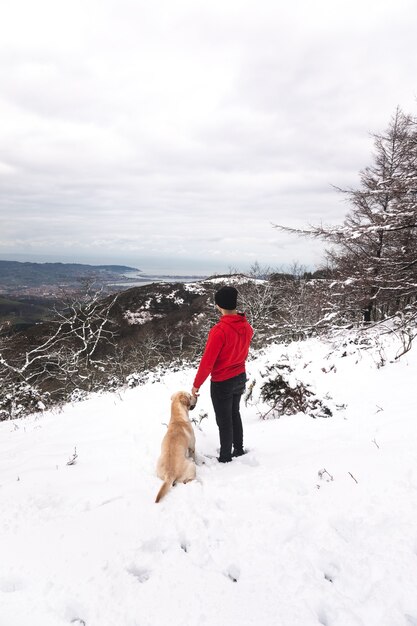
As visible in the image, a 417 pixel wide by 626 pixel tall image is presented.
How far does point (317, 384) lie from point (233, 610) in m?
5.15

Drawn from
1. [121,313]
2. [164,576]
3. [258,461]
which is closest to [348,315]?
[258,461]

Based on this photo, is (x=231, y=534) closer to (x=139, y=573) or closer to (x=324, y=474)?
(x=139, y=573)

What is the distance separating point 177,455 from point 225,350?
1.36 metres

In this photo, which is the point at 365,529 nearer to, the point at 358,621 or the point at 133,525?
the point at 358,621

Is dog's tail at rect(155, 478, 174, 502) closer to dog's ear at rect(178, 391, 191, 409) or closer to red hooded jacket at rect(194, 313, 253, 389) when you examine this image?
red hooded jacket at rect(194, 313, 253, 389)

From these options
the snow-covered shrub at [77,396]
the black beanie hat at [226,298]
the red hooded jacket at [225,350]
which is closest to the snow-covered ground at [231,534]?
the red hooded jacket at [225,350]

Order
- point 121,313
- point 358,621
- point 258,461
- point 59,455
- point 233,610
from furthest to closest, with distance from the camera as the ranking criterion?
point 121,313
point 59,455
point 258,461
point 233,610
point 358,621

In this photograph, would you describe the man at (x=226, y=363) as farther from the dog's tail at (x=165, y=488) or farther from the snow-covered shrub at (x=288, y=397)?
the snow-covered shrub at (x=288, y=397)

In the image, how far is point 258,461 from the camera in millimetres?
4172

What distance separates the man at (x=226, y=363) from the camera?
12.7 ft

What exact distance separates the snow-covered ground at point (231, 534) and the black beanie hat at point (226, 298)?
201cm

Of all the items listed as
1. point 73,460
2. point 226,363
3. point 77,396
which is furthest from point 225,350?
point 77,396

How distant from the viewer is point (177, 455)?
3754 millimetres

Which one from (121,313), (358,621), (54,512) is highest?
(358,621)
